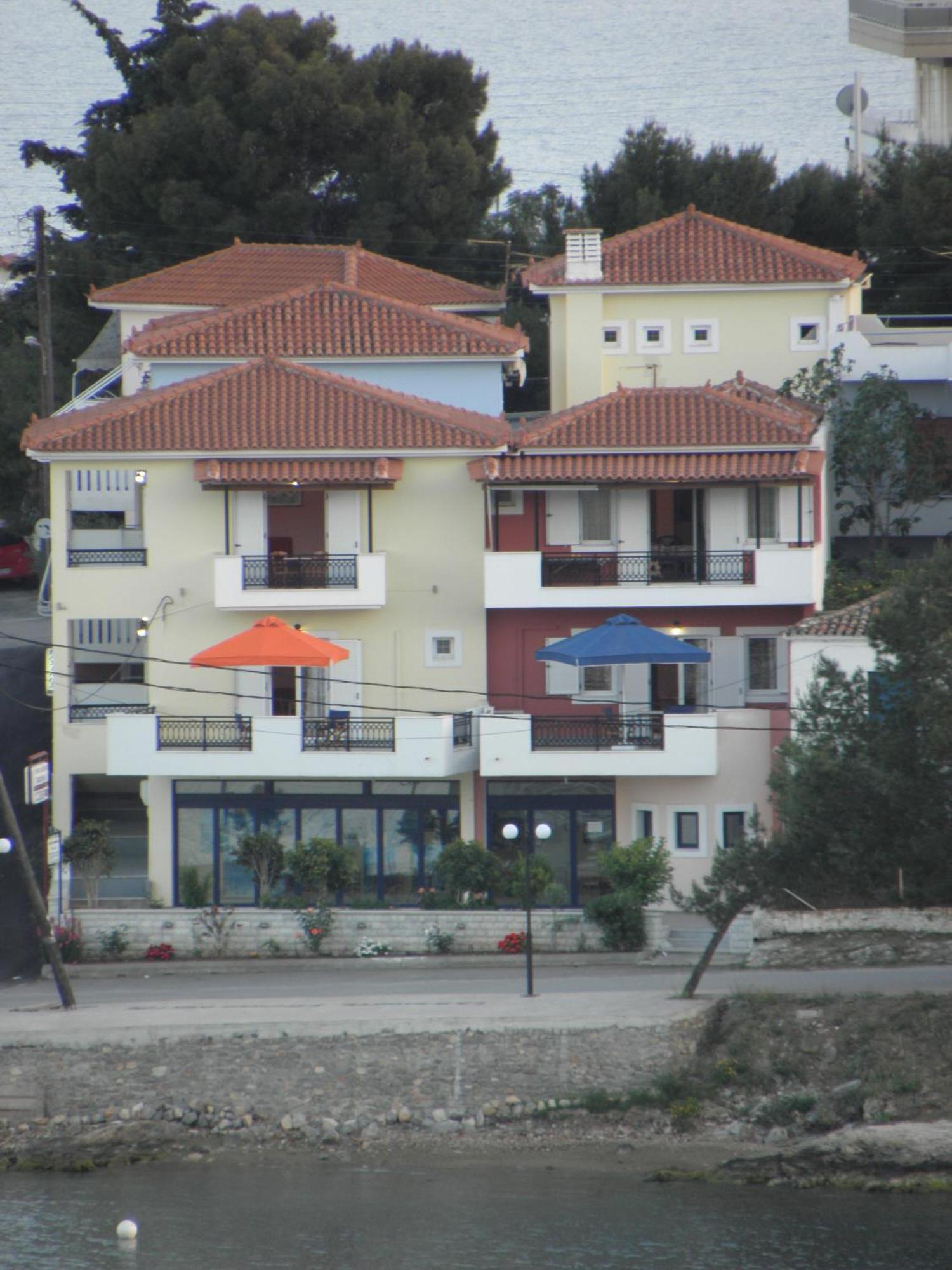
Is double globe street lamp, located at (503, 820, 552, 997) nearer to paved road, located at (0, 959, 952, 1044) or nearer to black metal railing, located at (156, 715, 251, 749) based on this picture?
paved road, located at (0, 959, 952, 1044)

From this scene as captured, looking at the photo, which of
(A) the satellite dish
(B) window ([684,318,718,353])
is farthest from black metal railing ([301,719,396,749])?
(A) the satellite dish

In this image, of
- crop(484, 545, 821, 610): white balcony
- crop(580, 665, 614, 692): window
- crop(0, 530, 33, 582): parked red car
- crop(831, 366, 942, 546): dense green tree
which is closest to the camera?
crop(484, 545, 821, 610): white balcony

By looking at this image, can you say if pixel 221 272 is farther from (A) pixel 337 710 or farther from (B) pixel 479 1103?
(B) pixel 479 1103

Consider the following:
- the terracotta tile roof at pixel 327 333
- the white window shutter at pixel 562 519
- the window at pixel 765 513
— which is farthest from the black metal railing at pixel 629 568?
the terracotta tile roof at pixel 327 333

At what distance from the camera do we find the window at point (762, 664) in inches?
1453

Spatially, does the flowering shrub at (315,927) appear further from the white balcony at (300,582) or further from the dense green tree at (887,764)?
the dense green tree at (887,764)

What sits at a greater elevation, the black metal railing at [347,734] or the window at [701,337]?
the window at [701,337]

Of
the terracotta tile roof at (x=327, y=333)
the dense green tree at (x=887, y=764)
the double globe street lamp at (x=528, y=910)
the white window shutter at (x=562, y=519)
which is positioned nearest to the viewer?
the dense green tree at (x=887, y=764)

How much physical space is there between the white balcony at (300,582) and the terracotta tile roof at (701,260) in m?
10.8

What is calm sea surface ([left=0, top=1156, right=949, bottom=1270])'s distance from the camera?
25594 mm

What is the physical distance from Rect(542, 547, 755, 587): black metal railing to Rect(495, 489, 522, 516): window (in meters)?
1.24

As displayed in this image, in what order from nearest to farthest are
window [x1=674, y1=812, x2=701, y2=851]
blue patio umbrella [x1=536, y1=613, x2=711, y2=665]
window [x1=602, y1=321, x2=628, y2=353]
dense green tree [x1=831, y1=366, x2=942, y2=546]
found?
blue patio umbrella [x1=536, y1=613, x2=711, y2=665] → window [x1=674, y1=812, x2=701, y2=851] → dense green tree [x1=831, y1=366, x2=942, y2=546] → window [x1=602, y1=321, x2=628, y2=353]

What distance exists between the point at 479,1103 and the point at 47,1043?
22.8ft

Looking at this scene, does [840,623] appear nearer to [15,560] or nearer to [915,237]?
[915,237]
